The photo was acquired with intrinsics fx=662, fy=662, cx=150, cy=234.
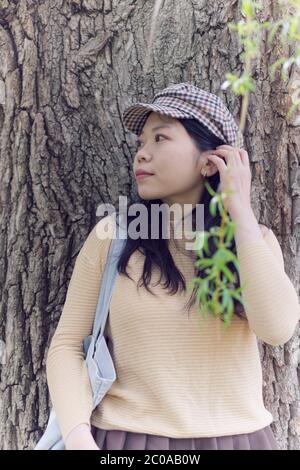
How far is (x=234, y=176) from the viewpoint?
2135 millimetres

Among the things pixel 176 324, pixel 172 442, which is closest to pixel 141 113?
pixel 176 324

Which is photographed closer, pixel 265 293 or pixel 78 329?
pixel 265 293

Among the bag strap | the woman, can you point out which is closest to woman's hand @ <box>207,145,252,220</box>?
the woman

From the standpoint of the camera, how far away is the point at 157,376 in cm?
201

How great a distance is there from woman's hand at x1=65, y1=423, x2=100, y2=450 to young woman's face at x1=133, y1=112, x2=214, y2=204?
0.76m

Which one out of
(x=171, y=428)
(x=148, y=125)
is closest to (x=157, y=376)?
(x=171, y=428)

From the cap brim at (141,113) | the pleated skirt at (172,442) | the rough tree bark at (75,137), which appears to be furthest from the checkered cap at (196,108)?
the pleated skirt at (172,442)

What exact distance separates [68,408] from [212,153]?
3.05 feet

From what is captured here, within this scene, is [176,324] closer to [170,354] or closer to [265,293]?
[170,354]

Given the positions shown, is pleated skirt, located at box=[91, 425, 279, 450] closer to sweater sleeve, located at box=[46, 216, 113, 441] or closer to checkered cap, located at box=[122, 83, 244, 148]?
sweater sleeve, located at box=[46, 216, 113, 441]

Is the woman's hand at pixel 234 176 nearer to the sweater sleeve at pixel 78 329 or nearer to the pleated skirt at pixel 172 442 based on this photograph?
the sweater sleeve at pixel 78 329

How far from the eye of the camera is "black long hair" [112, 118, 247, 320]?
2104 mm

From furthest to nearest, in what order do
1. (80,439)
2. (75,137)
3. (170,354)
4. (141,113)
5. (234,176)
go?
(75,137) → (141,113) → (234,176) → (170,354) → (80,439)

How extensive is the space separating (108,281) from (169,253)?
9.2 inches
